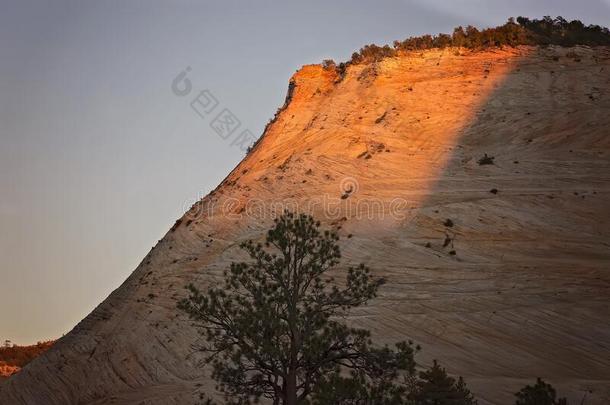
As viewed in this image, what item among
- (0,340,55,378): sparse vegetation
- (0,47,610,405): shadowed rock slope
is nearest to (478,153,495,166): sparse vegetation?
(0,47,610,405): shadowed rock slope

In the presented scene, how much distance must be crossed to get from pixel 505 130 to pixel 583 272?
10.2 meters

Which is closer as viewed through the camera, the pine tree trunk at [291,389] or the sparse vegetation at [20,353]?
the pine tree trunk at [291,389]

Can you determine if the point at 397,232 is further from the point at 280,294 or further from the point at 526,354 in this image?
the point at 280,294

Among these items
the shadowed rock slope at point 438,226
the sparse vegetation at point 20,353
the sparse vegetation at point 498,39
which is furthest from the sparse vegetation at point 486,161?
the sparse vegetation at point 20,353

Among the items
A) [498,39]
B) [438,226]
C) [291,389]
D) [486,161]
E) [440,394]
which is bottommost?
[291,389]

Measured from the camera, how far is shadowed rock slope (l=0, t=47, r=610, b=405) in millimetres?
23812

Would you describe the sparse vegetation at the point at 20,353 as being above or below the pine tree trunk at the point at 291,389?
above

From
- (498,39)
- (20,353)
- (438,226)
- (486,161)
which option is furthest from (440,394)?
(20,353)

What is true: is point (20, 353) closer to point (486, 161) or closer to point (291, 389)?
point (486, 161)

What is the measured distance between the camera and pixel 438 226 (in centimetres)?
2844

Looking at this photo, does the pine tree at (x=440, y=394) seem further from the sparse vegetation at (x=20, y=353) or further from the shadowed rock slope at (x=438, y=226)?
the sparse vegetation at (x=20, y=353)

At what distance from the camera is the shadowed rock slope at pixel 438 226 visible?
23812 millimetres

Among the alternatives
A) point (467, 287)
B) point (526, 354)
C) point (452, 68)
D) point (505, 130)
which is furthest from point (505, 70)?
point (526, 354)

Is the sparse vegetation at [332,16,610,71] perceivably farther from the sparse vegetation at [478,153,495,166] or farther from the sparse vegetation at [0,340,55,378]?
the sparse vegetation at [0,340,55,378]
